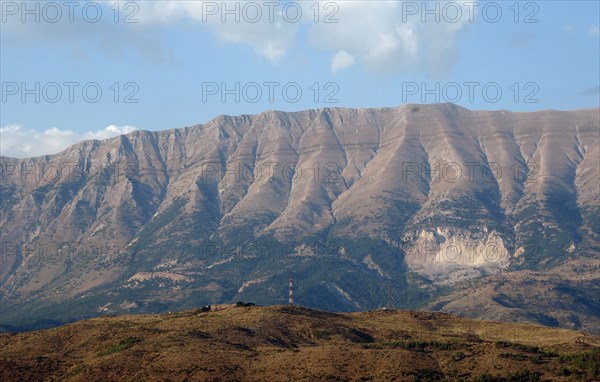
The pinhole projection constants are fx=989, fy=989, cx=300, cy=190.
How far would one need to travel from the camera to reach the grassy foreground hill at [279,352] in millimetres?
143875

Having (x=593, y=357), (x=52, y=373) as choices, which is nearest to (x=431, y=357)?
(x=593, y=357)

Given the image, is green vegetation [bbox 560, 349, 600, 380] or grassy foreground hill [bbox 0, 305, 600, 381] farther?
grassy foreground hill [bbox 0, 305, 600, 381]

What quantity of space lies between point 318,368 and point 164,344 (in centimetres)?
3229

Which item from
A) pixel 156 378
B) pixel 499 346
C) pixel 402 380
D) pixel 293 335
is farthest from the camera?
pixel 293 335

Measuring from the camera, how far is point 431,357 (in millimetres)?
153875

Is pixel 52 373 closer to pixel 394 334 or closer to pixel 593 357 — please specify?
pixel 394 334

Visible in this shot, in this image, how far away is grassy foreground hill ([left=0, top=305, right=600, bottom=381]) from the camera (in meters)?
144

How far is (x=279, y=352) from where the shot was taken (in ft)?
517

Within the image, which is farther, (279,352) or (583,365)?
(279,352)

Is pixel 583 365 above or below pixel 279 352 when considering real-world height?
above

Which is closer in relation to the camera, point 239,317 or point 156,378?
point 156,378

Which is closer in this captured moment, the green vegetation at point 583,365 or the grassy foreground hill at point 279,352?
the green vegetation at point 583,365

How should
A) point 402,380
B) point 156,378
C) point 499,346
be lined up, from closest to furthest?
point 402,380 < point 156,378 < point 499,346

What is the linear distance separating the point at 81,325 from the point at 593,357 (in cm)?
9710
